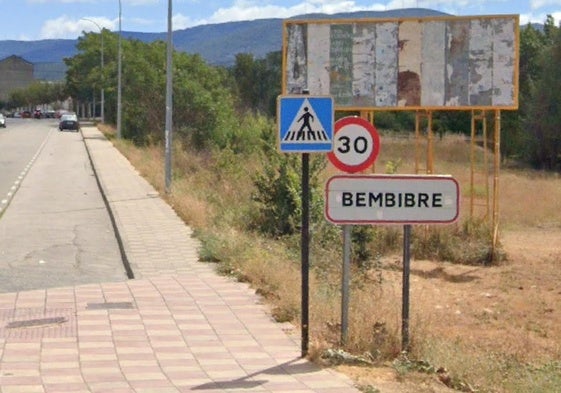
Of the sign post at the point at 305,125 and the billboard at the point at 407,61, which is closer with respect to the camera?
the sign post at the point at 305,125

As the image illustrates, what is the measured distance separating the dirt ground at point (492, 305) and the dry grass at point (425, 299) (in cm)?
2

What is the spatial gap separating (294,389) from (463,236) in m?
14.0

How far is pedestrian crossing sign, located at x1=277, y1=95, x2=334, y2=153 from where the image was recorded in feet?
26.3

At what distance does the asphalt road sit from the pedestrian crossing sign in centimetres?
523

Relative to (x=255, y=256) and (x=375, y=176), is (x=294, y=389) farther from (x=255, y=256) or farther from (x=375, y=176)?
(x=255, y=256)

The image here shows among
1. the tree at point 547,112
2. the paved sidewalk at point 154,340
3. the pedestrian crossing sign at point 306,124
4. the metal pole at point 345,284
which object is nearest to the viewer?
the paved sidewalk at point 154,340

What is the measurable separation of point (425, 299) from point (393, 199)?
7.29 metres

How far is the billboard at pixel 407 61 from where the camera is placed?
63.7 feet

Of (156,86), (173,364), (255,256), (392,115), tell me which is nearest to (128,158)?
(156,86)

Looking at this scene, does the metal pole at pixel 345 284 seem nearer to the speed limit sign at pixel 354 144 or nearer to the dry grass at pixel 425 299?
the dry grass at pixel 425 299

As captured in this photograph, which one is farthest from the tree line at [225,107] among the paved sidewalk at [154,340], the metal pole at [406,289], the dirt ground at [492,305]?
the metal pole at [406,289]

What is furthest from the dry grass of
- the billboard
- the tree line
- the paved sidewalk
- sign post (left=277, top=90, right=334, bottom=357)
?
the tree line

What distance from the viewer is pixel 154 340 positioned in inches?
345

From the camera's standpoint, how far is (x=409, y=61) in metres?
19.7
